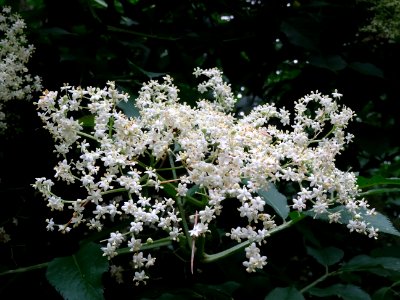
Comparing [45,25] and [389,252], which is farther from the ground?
[45,25]

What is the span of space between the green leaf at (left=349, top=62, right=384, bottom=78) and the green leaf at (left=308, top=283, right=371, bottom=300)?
1.05m

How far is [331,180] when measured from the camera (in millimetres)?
1405

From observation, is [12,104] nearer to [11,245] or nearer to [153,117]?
[11,245]

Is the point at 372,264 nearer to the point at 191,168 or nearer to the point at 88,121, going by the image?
the point at 191,168

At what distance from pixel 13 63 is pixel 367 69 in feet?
4.93

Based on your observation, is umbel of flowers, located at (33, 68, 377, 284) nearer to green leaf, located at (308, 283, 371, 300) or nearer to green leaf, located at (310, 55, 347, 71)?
green leaf, located at (308, 283, 371, 300)

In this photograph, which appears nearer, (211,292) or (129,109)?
(211,292)

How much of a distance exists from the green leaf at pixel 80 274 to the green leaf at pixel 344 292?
71 cm

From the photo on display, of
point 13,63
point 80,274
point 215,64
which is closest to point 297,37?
point 215,64

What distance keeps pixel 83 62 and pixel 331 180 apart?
1.18m

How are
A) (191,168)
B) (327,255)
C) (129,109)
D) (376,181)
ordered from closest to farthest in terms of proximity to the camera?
A: (191,168)
(376,181)
(129,109)
(327,255)

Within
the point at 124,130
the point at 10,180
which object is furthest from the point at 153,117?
the point at 10,180

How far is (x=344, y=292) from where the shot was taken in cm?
173

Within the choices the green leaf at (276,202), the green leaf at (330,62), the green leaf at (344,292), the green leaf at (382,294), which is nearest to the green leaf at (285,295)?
the green leaf at (344,292)
